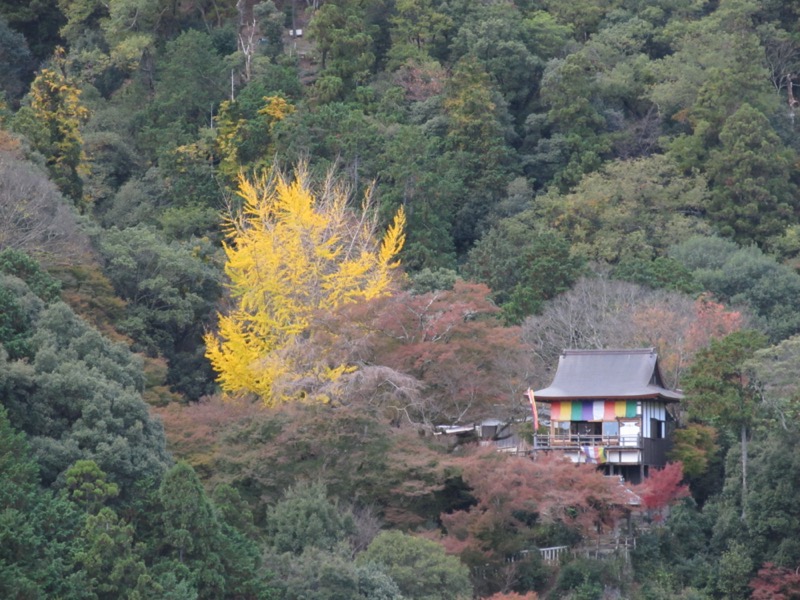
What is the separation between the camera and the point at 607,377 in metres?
38.4

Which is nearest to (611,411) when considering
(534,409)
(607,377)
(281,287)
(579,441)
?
(607,377)

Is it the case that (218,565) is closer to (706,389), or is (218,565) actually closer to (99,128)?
(706,389)

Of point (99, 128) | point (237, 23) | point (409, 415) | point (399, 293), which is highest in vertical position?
point (237, 23)

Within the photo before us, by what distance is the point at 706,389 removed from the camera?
3750 cm

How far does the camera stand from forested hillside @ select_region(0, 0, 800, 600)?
30766 millimetres

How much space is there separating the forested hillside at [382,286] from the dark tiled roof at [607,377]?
1.01m

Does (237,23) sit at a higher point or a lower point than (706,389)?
A: higher

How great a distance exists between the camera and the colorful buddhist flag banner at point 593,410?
38.0m

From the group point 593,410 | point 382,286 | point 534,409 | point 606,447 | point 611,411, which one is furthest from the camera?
point 382,286

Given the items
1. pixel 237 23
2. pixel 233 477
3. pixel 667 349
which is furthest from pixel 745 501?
pixel 237 23

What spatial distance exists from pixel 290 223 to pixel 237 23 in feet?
82.4

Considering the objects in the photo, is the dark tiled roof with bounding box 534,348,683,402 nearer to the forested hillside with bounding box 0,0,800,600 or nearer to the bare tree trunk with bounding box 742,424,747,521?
the forested hillside with bounding box 0,0,800,600

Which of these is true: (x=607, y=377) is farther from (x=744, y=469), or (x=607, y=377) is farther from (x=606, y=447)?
(x=744, y=469)

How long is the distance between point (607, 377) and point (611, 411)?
806 millimetres
